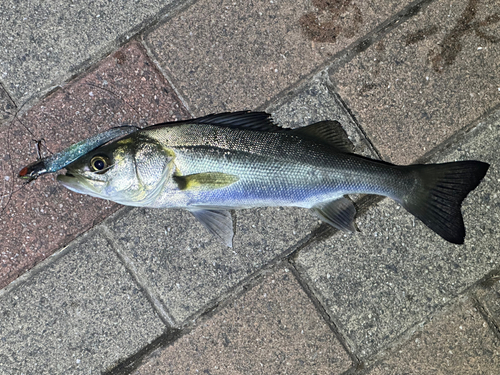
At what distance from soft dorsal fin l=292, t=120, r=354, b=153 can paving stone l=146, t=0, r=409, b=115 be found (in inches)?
24.1

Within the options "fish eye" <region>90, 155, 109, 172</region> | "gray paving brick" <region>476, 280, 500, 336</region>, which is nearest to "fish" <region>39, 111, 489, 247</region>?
"fish eye" <region>90, 155, 109, 172</region>

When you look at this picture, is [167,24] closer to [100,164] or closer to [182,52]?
[182,52]

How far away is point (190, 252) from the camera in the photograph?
3.23 m

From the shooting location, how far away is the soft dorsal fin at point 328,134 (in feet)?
9.31

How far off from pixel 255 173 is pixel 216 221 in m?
0.55

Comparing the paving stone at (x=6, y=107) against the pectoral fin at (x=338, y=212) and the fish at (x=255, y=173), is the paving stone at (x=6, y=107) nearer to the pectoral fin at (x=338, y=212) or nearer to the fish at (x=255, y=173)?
the fish at (x=255, y=173)

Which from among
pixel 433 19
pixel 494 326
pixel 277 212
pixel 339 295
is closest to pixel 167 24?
pixel 277 212

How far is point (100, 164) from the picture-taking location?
2658mm

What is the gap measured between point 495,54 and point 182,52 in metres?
2.71

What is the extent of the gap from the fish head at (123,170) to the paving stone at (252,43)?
795mm

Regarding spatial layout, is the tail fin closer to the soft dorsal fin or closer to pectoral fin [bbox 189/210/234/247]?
the soft dorsal fin

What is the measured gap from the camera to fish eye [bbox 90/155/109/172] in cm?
266

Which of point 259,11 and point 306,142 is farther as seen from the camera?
point 259,11

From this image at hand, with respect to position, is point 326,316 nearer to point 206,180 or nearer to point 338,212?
point 338,212
